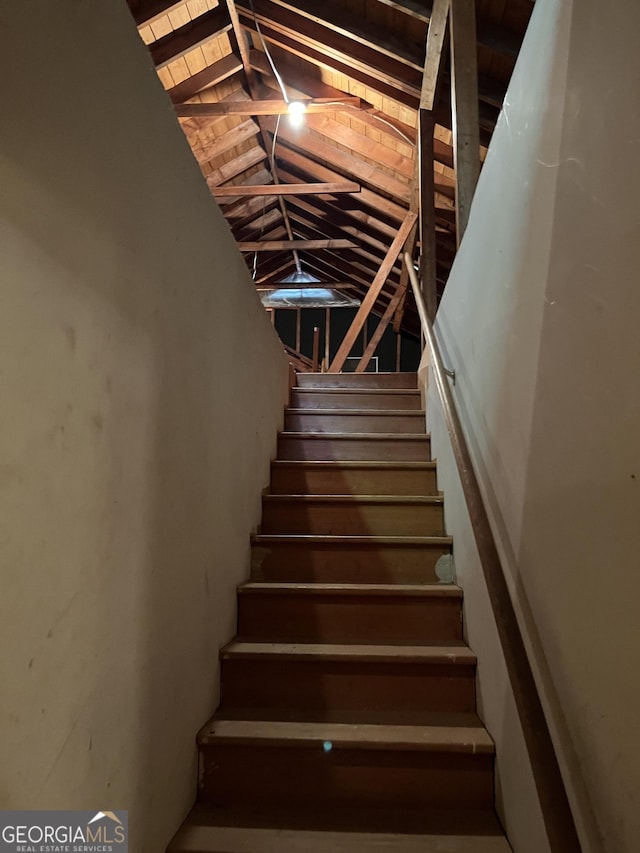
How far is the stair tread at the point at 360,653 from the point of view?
1.62m

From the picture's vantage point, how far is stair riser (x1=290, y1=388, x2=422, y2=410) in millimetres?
3441

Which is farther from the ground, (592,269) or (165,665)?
(592,269)

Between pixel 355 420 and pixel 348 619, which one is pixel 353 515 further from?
pixel 355 420

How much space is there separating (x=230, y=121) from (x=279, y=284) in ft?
12.8

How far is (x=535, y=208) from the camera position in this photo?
122cm

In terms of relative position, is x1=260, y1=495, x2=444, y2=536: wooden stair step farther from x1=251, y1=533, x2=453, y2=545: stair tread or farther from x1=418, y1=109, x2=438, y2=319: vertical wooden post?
x1=418, y1=109, x2=438, y2=319: vertical wooden post

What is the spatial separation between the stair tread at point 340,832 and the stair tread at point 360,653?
38 cm

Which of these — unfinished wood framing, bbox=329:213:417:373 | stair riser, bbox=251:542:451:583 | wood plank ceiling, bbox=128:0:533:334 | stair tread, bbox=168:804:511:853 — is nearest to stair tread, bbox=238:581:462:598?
stair riser, bbox=251:542:451:583

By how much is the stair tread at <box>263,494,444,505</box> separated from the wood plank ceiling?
2148 millimetres

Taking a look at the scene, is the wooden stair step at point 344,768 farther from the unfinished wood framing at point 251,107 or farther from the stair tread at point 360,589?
the unfinished wood framing at point 251,107

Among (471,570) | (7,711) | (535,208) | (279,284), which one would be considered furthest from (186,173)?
(279,284)

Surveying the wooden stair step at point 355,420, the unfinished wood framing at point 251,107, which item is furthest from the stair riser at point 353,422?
the unfinished wood framing at point 251,107

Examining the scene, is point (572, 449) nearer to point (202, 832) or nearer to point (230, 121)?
point (202, 832)

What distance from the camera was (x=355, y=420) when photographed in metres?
3.19
